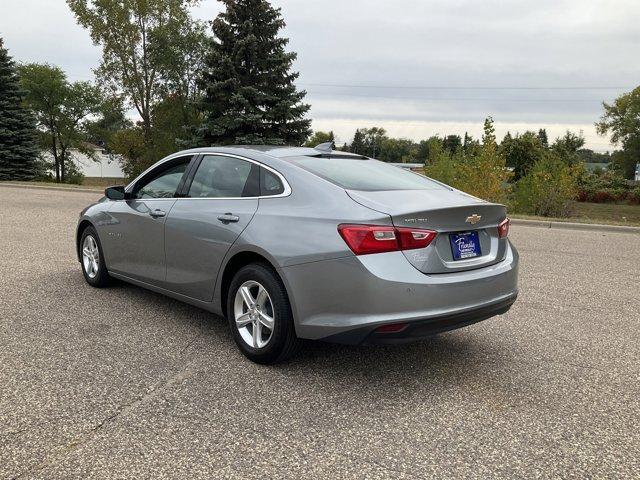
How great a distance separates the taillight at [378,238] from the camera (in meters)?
3.32

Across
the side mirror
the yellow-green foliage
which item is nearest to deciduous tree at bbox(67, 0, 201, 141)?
the yellow-green foliage

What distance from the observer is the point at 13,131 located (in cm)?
3488

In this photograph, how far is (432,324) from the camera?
133 inches

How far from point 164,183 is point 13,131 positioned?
35278 mm

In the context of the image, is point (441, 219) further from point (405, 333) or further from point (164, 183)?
point (164, 183)

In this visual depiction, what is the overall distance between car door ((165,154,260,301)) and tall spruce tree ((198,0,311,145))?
22.3 m

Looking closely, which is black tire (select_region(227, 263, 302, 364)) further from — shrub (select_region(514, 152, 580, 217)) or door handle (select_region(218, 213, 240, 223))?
shrub (select_region(514, 152, 580, 217))

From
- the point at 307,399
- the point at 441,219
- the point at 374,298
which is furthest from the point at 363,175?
the point at 307,399

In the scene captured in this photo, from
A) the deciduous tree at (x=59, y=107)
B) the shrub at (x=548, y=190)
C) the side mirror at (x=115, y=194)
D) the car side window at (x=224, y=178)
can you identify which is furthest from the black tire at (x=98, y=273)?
the deciduous tree at (x=59, y=107)

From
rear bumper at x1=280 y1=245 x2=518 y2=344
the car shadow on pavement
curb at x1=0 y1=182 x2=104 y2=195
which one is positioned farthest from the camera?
curb at x1=0 y1=182 x2=104 y2=195

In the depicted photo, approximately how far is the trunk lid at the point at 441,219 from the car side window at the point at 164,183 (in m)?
1.92

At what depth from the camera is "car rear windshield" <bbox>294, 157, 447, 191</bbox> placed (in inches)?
156

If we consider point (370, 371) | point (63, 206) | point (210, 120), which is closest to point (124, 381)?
point (370, 371)

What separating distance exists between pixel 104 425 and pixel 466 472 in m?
1.90
